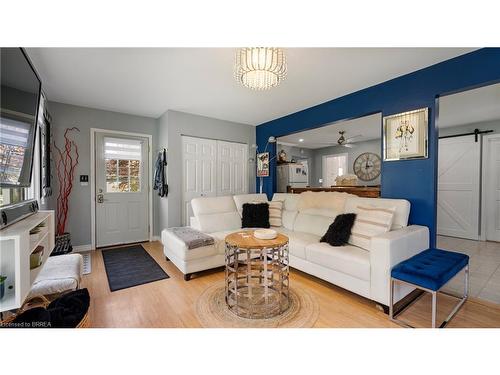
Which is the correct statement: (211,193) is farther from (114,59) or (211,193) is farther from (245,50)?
(245,50)

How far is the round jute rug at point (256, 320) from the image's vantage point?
5.65 ft

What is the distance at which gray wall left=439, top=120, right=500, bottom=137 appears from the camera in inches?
162

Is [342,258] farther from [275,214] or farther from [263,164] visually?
[263,164]

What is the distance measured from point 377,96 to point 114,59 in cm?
306

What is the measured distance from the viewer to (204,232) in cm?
307

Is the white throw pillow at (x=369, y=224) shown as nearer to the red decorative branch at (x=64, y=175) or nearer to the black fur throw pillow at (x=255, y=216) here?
the black fur throw pillow at (x=255, y=216)

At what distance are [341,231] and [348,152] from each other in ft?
17.0

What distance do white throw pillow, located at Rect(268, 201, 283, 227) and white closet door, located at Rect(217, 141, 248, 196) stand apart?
4.14 ft

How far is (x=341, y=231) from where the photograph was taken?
239 cm

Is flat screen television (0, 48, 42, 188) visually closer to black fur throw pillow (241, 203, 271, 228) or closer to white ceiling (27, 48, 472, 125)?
white ceiling (27, 48, 472, 125)

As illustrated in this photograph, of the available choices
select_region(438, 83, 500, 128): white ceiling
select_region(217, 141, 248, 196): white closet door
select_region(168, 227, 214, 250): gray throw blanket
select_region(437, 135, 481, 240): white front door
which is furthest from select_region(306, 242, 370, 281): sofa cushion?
select_region(437, 135, 481, 240): white front door

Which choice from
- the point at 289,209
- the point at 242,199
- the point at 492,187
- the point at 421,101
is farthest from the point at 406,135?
the point at 492,187

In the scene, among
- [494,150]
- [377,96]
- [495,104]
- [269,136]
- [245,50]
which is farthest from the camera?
[269,136]
